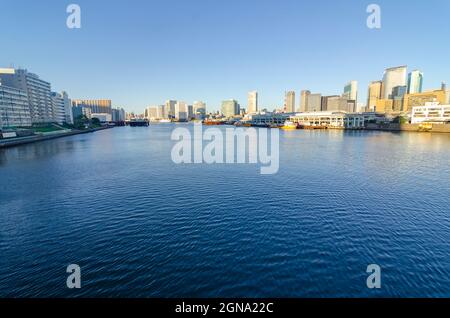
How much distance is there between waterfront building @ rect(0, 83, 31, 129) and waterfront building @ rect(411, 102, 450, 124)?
217 meters

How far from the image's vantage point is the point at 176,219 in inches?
756

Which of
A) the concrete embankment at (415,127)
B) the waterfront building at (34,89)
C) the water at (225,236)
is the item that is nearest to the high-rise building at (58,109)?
the waterfront building at (34,89)

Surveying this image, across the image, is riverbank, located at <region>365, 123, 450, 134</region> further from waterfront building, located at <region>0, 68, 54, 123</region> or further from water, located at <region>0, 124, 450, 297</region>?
waterfront building, located at <region>0, 68, 54, 123</region>

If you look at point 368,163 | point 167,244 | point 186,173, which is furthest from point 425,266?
point 368,163

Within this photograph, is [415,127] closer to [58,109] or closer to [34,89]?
[34,89]

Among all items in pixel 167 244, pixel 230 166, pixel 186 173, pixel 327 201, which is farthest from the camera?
pixel 230 166

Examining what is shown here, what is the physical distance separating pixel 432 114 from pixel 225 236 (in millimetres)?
164389

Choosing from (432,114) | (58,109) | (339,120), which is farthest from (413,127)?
(58,109)

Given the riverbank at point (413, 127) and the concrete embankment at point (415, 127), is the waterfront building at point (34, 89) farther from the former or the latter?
the concrete embankment at point (415, 127)

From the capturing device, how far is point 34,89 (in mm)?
149000

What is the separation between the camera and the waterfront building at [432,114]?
12193 cm

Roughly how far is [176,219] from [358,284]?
43.9 ft
